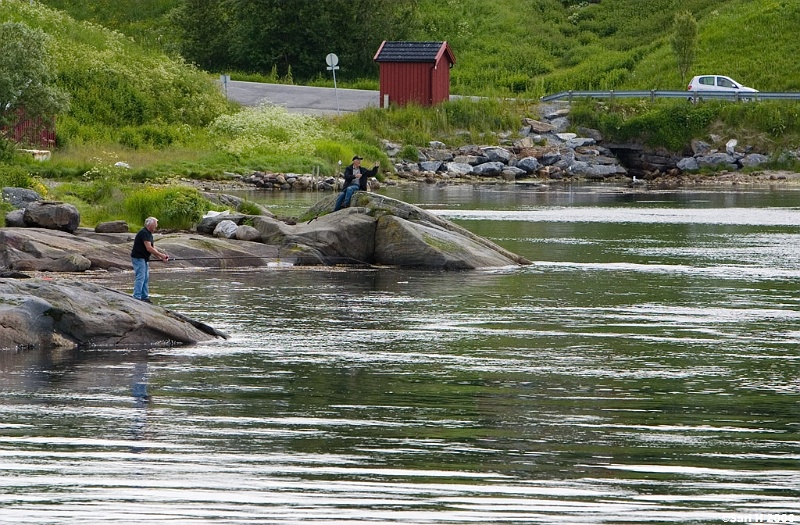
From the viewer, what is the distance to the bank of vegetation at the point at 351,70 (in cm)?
5747

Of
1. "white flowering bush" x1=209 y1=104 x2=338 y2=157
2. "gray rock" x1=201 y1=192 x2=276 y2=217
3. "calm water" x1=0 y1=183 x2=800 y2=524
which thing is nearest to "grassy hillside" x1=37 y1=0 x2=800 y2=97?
"white flowering bush" x1=209 y1=104 x2=338 y2=157

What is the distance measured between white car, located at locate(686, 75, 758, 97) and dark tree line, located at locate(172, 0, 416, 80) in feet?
60.6

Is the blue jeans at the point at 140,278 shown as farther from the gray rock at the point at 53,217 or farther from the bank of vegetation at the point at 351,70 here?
the bank of vegetation at the point at 351,70

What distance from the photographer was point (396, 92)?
70750mm

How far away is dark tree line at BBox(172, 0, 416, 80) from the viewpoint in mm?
77750

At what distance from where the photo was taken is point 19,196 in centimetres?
3422

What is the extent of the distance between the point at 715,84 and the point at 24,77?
3897 centimetres

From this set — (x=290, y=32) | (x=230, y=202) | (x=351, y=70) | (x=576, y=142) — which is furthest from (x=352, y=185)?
(x=351, y=70)

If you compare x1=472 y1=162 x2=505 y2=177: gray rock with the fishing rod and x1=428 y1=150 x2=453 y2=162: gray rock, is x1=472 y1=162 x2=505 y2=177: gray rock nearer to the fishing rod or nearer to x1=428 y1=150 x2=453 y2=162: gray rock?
x1=428 y1=150 x2=453 y2=162: gray rock

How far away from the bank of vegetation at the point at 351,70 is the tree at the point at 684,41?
1.11 m

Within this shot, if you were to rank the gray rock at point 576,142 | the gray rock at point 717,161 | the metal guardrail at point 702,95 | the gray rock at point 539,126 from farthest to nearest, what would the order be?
the gray rock at point 539,126 < the gray rock at point 576,142 < the gray rock at point 717,161 < the metal guardrail at point 702,95

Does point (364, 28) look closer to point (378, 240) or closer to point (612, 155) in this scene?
point (612, 155)

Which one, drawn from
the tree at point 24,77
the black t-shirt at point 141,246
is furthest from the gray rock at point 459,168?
the black t-shirt at point 141,246

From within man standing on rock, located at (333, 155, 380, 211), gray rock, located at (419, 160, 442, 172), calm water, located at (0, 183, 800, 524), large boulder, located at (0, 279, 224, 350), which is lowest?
calm water, located at (0, 183, 800, 524)
